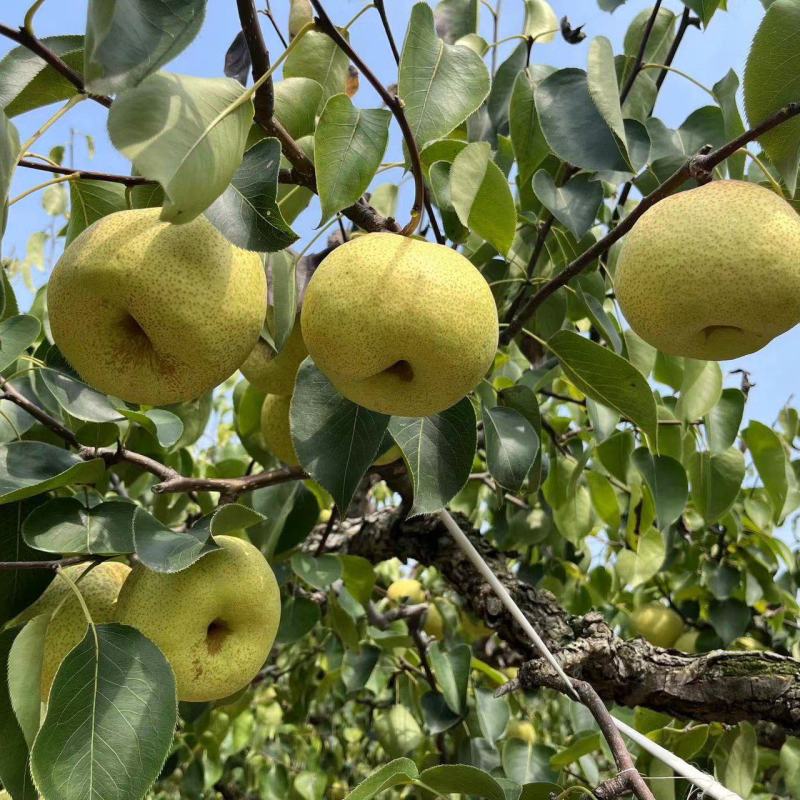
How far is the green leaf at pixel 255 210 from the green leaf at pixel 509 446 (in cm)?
65

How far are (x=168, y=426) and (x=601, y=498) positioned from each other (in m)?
1.29

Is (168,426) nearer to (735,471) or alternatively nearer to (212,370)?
(212,370)

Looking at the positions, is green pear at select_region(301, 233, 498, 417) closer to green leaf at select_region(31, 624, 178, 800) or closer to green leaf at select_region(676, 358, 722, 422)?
green leaf at select_region(31, 624, 178, 800)

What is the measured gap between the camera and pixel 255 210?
1.05 meters

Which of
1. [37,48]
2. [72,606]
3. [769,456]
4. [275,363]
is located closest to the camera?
[37,48]

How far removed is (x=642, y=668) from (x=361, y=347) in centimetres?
113

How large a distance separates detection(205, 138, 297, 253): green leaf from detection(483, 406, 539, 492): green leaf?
2.14 feet

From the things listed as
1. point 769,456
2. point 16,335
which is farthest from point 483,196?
point 769,456

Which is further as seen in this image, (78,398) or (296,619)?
(296,619)

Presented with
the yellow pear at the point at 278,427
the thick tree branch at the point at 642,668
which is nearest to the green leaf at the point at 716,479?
the thick tree branch at the point at 642,668

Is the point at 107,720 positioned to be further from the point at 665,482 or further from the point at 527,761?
the point at 665,482

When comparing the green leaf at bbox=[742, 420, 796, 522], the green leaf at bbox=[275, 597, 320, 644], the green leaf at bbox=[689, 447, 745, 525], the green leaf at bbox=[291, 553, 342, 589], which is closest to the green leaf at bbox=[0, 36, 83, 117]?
the green leaf at bbox=[291, 553, 342, 589]

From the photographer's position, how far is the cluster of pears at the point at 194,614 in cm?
128

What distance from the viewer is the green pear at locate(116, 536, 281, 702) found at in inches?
50.4
